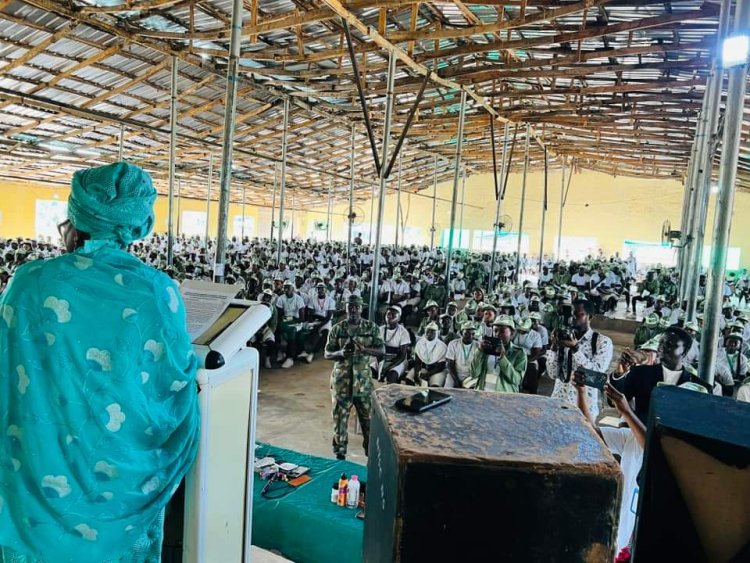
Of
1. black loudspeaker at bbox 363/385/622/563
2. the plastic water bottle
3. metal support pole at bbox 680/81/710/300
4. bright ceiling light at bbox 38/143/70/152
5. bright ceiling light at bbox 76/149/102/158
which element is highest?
bright ceiling light at bbox 76/149/102/158

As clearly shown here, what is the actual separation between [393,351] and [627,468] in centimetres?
470

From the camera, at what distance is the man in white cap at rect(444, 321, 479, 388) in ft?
22.2

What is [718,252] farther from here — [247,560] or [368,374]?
[247,560]

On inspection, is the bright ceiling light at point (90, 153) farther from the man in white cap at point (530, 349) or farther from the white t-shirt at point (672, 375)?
the white t-shirt at point (672, 375)

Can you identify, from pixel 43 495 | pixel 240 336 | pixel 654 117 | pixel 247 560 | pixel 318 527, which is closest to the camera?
pixel 43 495

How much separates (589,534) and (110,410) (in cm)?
120

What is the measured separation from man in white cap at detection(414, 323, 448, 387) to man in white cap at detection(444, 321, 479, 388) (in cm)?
17

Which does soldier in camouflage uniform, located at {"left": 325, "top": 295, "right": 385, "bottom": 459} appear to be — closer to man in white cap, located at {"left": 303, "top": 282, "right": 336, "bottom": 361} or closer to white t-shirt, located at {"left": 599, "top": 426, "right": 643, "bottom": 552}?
white t-shirt, located at {"left": 599, "top": 426, "right": 643, "bottom": 552}

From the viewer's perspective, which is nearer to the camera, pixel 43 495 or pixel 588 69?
pixel 43 495

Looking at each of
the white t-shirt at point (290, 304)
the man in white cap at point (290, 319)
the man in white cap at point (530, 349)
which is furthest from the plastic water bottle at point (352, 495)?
the white t-shirt at point (290, 304)

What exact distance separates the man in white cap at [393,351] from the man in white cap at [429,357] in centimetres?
22

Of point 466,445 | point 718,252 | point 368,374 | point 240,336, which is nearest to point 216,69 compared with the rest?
point 368,374

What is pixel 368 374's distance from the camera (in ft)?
17.6

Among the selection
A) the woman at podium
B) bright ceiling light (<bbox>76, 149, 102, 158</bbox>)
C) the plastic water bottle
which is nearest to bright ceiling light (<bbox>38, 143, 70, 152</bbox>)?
bright ceiling light (<bbox>76, 149, 102, 158</bbox>)
